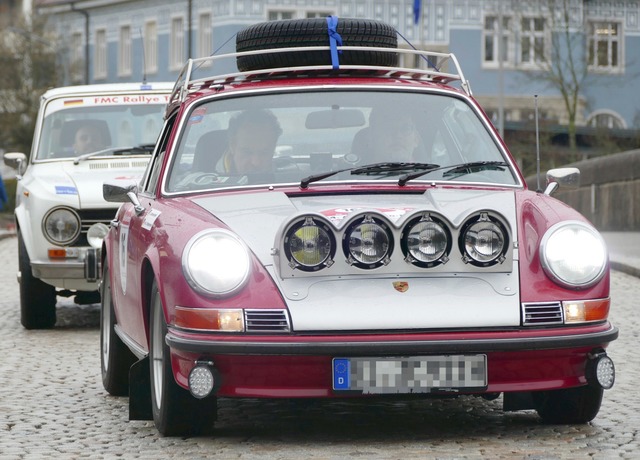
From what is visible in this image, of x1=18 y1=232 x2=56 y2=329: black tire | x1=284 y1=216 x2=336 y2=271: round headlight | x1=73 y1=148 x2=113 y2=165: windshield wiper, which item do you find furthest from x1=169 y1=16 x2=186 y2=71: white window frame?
x1=284 y1=216 x2=336 y2=271: round headlight

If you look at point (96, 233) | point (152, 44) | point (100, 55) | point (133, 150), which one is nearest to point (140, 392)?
point (96, 233)

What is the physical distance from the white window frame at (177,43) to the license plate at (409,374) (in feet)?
221

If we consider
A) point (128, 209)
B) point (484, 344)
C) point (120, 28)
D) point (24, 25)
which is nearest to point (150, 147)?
point (128, 209)

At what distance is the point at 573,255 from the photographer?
6.39 m

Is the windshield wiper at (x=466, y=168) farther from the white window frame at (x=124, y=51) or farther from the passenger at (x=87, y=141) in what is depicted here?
the white window frame at (x=124, y=51)

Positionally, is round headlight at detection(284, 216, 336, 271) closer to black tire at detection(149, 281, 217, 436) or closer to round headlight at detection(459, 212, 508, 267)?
round headlight at detection(459, 212, 508, 267)

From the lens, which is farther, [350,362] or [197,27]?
[197,27]

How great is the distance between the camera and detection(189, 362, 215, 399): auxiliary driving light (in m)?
6.10

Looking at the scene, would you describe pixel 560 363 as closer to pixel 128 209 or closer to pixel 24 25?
pixel 128 209

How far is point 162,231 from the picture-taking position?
6648 millimetres

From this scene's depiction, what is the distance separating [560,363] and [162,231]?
172 cm

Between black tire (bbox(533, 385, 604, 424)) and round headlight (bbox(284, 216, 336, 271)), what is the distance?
1284mm

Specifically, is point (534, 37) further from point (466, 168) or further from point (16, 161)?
point (466, 168)

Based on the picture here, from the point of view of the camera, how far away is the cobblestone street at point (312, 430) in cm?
627
